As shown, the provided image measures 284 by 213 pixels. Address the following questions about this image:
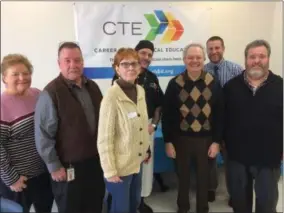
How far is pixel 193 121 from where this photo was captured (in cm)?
146

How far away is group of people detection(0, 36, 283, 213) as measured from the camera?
3.83ft

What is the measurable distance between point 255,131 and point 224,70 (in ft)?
1.13

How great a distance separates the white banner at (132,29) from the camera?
139 cm

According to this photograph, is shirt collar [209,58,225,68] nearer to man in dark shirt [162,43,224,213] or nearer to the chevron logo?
man in dark shirt [162,43,224,213]

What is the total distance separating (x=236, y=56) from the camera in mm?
1463

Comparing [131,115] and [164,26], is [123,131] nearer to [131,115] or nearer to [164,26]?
[131,115]

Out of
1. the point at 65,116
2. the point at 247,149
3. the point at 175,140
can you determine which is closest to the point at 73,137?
the point at 65,116

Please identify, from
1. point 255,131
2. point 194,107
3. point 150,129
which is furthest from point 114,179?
point 255,131

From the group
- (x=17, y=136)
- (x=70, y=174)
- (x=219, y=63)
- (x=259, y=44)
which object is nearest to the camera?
(x=17, y=136)

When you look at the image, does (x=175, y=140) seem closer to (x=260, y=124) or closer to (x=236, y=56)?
(x=260, y=124)

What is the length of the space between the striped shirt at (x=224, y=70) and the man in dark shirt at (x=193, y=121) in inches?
1.7

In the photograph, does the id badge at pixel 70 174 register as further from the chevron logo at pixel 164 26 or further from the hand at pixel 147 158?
the chevron logo at pixel 164 26

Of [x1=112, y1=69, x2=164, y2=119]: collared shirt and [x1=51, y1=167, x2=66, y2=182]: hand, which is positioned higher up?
[x1=112, y1=69, x2=164, y2=119]: collared shirt

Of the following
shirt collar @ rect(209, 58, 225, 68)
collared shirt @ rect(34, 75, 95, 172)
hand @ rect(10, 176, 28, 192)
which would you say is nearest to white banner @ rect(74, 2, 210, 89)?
shirt collar @ rect(209, 58, 225, 68)
